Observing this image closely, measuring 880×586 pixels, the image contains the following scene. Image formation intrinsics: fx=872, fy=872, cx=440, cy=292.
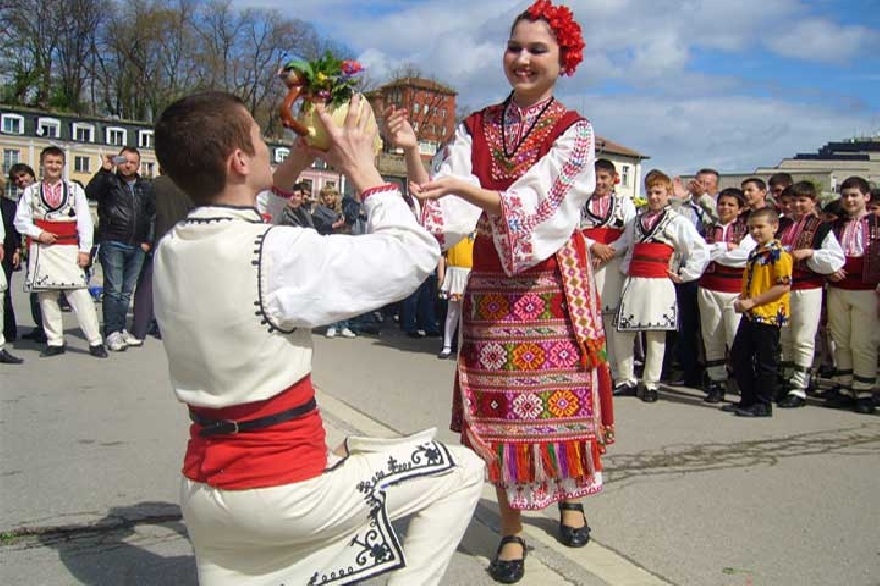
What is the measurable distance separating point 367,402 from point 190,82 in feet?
168

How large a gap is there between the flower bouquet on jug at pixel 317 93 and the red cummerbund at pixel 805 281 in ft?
19.9

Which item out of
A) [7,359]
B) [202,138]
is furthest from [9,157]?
[202,138]

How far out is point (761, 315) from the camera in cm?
724

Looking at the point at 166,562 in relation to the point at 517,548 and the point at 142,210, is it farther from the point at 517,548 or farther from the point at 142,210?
the point at 142,210

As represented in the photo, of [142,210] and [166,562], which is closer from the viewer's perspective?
[166,562]

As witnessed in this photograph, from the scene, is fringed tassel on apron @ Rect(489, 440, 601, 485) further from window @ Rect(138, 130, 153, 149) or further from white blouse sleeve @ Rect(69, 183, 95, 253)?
window @ Rect(138, 130, 153, 149)

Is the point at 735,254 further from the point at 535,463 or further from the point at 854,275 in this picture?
the point at 535,463

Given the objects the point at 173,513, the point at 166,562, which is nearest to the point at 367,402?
the point at 173,513

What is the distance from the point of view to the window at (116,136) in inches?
2131

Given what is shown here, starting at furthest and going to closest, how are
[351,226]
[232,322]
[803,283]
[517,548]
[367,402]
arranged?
[351,226], [803,283], [367,402], [517,548], [232,322]

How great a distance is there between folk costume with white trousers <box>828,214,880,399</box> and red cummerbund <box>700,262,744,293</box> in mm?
791

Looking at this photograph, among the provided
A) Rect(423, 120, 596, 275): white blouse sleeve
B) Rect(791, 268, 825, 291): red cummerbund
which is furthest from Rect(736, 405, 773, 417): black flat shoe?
Rect(423, 120, 596, 275): white blouse sleeve

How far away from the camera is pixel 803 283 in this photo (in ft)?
25.5

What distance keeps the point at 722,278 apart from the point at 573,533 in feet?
16.2
